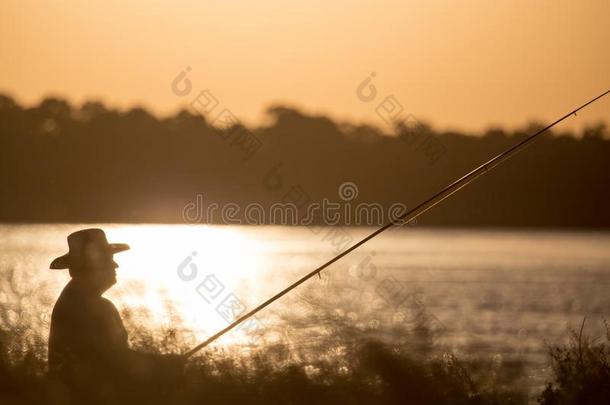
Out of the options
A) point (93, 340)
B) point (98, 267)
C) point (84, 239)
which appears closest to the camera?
point (93, 340)

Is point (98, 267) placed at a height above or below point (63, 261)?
below

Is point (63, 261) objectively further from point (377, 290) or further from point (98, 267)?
point (377, 290)

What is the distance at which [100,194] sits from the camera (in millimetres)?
90938

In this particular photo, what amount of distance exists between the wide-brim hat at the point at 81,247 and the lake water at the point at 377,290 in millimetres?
4297

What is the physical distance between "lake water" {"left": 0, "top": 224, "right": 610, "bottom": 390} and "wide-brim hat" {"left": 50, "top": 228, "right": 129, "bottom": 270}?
14.1 feet

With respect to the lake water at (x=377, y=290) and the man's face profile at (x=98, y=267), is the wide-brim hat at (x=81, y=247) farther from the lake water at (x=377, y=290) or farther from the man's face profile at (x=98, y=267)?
the lake water at (x=377, y=290)

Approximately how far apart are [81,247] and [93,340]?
0.68 m

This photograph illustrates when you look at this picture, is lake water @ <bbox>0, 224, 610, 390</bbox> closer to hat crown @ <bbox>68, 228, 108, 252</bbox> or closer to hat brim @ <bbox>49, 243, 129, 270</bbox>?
hat brim @ <bbox>49, 243, 129, 270</bbox>

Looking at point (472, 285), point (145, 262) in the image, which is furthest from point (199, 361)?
point (145, 262)

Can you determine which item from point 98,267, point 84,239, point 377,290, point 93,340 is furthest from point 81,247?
point 377,290

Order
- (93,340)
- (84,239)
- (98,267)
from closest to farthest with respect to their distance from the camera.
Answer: (93,340) < (98,267) < (84,239)

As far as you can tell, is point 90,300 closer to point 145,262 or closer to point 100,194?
point 145,262

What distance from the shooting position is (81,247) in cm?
787

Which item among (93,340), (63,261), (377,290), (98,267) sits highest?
(377,290)
